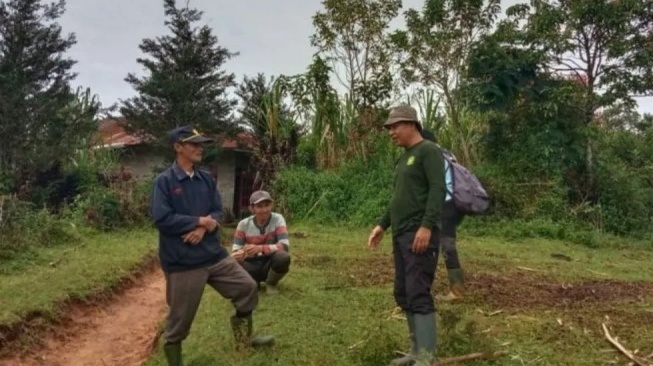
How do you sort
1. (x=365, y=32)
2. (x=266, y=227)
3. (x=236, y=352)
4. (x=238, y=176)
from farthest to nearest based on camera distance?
(x=238, y=176) < (x=365, y=32) < (x=266, y=227) < (x=236, y=352)

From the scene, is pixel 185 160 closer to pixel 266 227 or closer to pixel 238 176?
pixel 266 227

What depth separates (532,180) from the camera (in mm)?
15070

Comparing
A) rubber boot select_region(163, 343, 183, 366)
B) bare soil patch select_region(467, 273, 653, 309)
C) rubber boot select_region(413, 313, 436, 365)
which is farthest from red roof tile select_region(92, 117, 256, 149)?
rubber boot select_region(413, 313, 436, 365)

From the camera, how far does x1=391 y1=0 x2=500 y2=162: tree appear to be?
1573 centimetres


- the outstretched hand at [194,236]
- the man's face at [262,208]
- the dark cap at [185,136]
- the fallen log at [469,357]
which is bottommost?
the fallen log at [469,357]

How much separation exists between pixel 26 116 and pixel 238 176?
8059mm

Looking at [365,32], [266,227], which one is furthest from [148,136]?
[266,227]

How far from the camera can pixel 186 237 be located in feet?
14.9

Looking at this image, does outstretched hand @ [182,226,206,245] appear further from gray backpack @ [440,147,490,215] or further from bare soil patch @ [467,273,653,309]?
bare soil patch @ [467,273,653,309]

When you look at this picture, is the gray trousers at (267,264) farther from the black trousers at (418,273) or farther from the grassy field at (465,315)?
the black trousers at (418,273)

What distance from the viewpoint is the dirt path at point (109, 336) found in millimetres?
6051

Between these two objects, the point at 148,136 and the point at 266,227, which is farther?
the point at 148,136

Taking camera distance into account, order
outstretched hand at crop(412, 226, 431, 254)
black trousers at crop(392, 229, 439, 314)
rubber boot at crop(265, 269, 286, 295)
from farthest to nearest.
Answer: rubber boot at crop(265, 269, 286, 295), black trousers at crop(392, 229, 439, 314), outstretched hand at crop(412, 226, 431, 254)

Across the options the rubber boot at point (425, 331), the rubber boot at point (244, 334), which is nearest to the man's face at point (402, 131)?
the rubber boot at point (425, 331)
